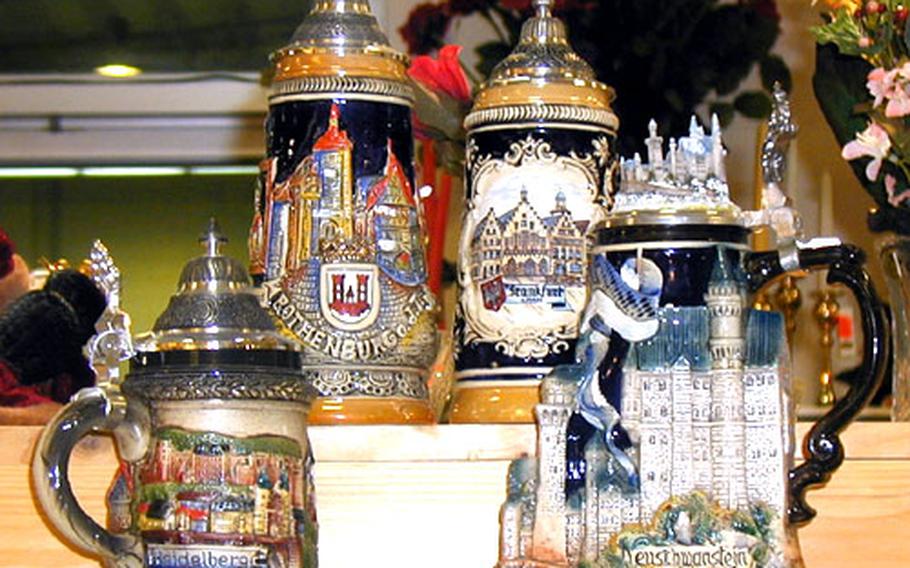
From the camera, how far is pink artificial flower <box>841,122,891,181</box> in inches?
48.8

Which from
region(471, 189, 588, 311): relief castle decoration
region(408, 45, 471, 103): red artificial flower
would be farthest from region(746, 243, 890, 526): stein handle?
region(408, 45, 471, 103): red artificial flower

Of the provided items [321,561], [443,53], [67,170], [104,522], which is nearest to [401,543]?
[321,561]

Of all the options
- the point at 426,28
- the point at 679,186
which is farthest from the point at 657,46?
the point at 679,186

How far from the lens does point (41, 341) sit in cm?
124

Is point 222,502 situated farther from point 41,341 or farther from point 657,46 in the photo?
point 657,46

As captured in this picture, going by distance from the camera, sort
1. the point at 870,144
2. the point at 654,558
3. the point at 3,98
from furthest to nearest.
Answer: the point at 3,98
the point at 870,144
the point at 654,558

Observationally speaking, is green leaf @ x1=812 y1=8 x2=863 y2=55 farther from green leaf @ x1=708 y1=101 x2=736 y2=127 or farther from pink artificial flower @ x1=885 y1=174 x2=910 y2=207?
green leaf @ x1=708 y1=101 x2=736 y2=127

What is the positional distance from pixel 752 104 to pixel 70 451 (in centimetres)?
154

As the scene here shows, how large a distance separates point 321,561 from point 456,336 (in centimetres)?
16

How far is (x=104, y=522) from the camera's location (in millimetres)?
1105

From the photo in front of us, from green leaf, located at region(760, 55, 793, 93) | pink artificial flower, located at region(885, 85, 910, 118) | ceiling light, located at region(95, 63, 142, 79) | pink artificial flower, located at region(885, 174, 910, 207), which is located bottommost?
pink artificial flower, located at region(885, 174, 910, 207)

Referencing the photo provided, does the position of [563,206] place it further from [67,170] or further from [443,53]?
[67,170]

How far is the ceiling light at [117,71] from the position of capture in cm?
271

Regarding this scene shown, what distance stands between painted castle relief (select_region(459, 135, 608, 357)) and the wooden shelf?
0.23 feet
